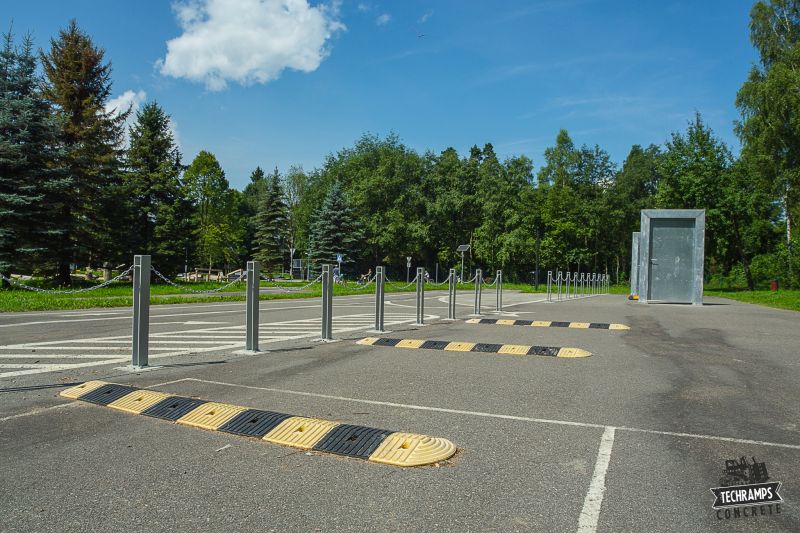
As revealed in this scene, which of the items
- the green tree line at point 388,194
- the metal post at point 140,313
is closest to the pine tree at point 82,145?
the green tree line at point 388,194

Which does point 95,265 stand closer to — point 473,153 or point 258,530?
point 258,530

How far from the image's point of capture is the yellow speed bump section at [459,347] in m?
9.83

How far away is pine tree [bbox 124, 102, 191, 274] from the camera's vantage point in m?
39.4

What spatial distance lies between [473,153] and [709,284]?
50.5m

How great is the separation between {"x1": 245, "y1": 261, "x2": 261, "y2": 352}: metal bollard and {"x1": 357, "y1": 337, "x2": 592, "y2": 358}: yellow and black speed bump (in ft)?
6.91

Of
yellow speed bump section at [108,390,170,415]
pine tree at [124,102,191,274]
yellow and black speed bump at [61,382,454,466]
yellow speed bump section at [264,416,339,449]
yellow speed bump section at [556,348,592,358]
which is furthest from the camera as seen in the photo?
pine tree at [124,102,191,274]

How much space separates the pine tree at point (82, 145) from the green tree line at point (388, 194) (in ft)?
0.36

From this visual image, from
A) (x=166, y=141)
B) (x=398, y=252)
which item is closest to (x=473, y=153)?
(x=398, y=252)

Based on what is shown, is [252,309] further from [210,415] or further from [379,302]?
[210,415]

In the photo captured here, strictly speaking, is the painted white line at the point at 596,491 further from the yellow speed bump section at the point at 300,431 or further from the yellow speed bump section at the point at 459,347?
the yellow speed bump section at the point at 459,347

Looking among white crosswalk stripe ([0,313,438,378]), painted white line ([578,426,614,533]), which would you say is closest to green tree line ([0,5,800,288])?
white crosswalk stripe ([0,313,438,378])

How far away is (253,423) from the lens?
5.01 meters

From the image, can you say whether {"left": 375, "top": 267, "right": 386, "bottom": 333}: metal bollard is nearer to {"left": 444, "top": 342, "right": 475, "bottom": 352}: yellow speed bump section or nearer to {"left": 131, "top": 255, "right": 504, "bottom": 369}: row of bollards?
{"left": 131, "top": 255, "right": 504, "bottom": 369}: row of bollards

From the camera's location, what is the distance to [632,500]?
11.5 feet
